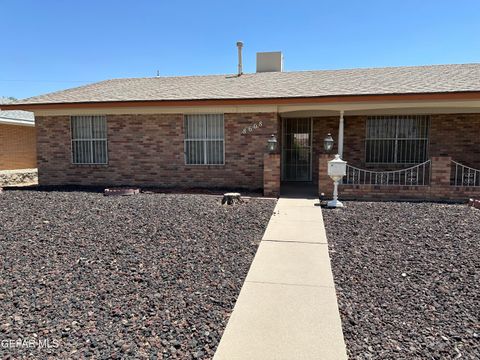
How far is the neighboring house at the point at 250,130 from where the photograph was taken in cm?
1005

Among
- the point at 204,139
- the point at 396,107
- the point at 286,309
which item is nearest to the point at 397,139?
the point at 396,107

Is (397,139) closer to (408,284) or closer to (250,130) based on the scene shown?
(250,130)

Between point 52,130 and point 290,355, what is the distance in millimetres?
11701

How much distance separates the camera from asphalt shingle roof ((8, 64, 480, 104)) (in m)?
10.0

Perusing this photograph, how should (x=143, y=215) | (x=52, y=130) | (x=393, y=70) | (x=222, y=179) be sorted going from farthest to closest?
(x=393, y=70) → (x=52, y=130) → (x=222, y=179) → (x=143, y=215)

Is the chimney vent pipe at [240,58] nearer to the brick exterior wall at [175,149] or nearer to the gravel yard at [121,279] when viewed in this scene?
the brick exterior wall at [175,149]

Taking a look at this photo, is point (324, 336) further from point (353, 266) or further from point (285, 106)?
point (285, 106)

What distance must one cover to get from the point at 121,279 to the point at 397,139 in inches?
421

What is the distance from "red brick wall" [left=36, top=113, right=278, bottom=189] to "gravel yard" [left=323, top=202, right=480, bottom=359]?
447 centimetres

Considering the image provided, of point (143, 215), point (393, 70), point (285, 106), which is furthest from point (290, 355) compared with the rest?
point (393, 70)

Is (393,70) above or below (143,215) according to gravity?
above

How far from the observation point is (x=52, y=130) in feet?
38.1

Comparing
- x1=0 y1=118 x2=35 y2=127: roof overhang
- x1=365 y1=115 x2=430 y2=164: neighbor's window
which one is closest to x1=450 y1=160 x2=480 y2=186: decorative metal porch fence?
x1=365 y1=115 x2=430 y2=164: neighbor's window

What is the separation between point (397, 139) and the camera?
461 inches
